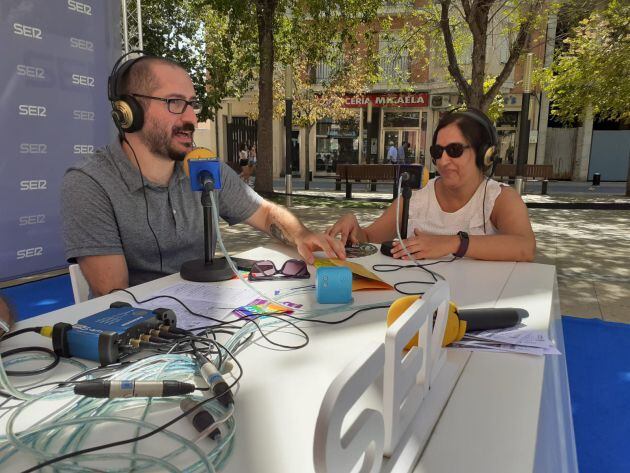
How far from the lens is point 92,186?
186 centimetres

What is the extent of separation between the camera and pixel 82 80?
462 cm

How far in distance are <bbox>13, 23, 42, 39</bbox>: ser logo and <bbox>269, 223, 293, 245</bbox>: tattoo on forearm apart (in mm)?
3244

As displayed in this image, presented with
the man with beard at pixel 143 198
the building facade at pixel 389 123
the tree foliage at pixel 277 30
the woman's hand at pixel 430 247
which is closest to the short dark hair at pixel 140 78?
the man with beard at pixel 143 198

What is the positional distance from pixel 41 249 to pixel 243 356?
162 inches

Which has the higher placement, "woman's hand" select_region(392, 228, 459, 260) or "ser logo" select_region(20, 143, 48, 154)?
"ser logo" select_region(20, 143, 48, 154)

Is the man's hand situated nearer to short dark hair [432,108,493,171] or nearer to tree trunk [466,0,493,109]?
short dark hair [432,108,493,171]

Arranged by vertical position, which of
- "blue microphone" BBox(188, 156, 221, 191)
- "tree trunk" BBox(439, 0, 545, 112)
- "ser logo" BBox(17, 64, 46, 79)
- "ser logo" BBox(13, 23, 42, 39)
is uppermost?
"tree trunk" BBox(439, 0, 545, 112)

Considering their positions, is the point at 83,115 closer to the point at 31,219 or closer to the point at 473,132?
the point at 31,219

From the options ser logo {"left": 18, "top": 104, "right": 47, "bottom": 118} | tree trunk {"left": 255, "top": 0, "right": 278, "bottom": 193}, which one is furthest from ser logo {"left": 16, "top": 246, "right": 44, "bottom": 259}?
tree trunk {"left": 255, "top": 0, "right": 278, "bottom": 193}

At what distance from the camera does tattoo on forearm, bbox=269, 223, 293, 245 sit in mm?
2291

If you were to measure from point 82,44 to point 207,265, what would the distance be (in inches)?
152

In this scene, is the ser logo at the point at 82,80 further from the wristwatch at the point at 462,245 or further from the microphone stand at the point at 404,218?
the wristwatch at the point at 462,245

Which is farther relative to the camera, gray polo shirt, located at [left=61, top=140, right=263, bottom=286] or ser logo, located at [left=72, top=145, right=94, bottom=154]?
ser logo, located at [left=72, top=145, right=94, bottom=154]

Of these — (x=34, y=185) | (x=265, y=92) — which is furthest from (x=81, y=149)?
(x=265, y=92)
